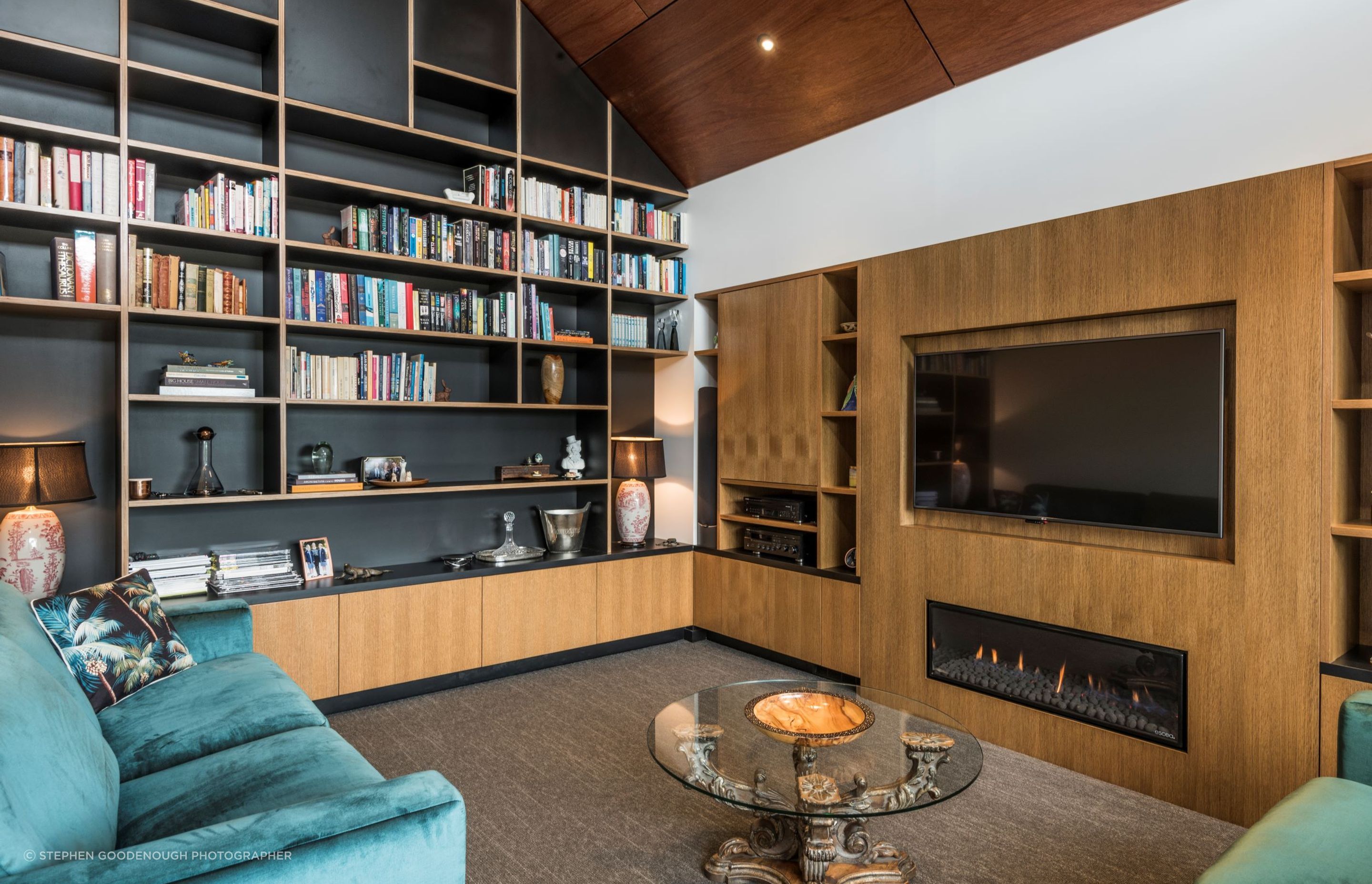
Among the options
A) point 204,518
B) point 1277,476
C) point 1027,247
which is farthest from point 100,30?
point 1277,476

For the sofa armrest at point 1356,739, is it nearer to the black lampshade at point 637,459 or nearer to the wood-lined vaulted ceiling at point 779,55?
the wood-lined vaulted ceiling at point 779,55

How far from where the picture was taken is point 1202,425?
263 cm

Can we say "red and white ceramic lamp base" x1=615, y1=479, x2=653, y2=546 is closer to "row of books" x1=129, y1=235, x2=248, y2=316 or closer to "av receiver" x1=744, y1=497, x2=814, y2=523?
"av receiver" x1=744, y1=497, x2=814, y2=523

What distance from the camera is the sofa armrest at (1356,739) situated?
1.87 metres

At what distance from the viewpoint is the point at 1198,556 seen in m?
2.71

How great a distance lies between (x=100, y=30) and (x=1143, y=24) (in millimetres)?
3990

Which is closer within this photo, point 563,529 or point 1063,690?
point 1063,690

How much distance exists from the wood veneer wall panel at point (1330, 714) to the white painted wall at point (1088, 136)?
5.34ft

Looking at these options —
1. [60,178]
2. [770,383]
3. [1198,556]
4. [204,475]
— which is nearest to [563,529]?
[770,383]

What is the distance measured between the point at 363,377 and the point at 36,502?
1323mm

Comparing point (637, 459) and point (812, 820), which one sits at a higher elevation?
point (637, 459)

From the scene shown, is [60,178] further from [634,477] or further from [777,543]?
[777,543]

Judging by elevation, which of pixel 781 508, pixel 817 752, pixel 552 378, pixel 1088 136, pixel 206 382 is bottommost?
pixel 817 752

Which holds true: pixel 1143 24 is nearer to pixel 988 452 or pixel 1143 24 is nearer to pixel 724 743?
pixel 988 452
